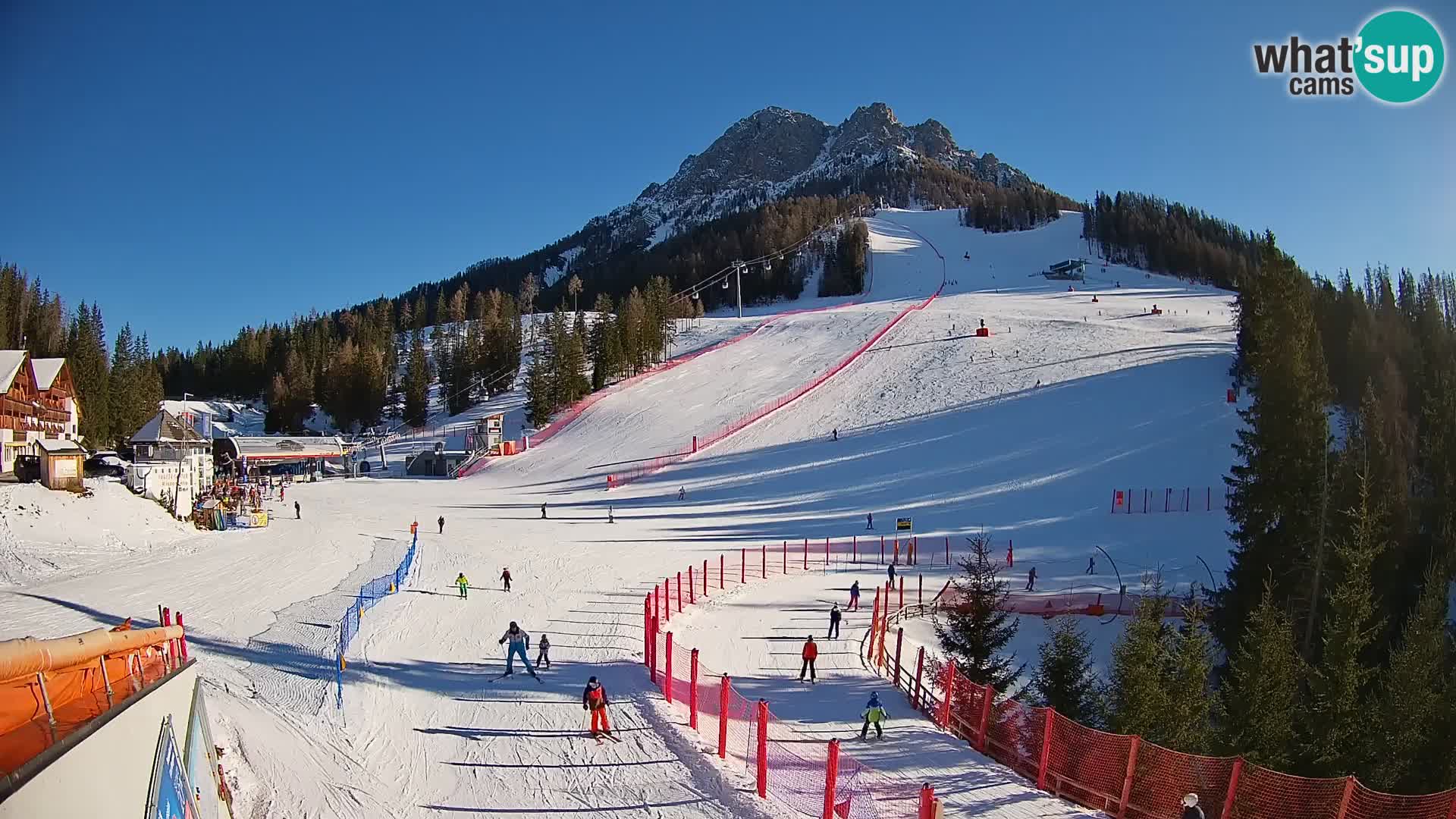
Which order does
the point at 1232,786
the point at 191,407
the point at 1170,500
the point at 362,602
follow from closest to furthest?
the point at 1232,786, the point at 362,602, the point at 1170,500, the point at 191,407

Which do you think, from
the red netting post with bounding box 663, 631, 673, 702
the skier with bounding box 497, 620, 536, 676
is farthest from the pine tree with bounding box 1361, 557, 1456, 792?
the skier with bounding box 497, 620, 536, 676

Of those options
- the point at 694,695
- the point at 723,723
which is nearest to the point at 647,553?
the point at 694,695

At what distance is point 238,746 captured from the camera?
10578 millimetres

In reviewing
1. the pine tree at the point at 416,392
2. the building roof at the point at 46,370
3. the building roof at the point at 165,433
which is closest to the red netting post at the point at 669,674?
the building roof at the point at 165,433

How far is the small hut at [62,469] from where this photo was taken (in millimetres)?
29219

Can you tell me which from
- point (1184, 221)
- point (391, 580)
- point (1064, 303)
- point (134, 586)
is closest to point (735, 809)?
point (391, 580)

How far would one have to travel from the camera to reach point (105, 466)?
4100 cm

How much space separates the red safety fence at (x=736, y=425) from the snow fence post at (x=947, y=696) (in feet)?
103

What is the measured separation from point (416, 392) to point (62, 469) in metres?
50.0

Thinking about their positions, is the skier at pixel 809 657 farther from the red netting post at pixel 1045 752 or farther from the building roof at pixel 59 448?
the building roof at pixel 59 448

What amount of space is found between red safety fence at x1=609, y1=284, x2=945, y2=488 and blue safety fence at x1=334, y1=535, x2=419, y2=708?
58.0 feet

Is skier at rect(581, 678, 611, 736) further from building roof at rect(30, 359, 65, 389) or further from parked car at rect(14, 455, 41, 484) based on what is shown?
building roof at rect(30, 359, 65, 389)

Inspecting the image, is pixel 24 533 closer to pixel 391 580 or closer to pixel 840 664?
pixel 391 580

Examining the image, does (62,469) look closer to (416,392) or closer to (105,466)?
(105,466)
